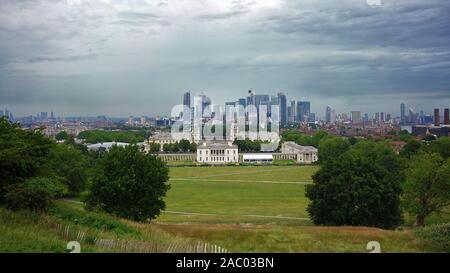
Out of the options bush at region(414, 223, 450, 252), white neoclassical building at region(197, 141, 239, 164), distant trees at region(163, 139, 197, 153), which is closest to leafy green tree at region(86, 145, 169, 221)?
bush at region(414, 223, 450, 252)

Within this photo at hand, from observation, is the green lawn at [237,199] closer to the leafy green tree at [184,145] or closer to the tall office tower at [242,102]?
the leafy green tree at [184,145]

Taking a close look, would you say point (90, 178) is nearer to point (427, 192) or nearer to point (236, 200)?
point (236, 200)

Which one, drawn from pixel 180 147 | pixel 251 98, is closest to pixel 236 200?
pixel 180 147

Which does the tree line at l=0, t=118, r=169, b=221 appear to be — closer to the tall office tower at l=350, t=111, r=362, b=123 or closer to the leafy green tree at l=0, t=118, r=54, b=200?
the leafy green tree at l=0, t=118, r=54, b=200
